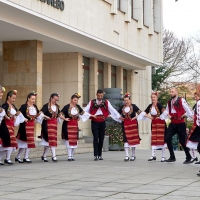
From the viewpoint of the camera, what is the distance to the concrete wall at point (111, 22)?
19734 mm

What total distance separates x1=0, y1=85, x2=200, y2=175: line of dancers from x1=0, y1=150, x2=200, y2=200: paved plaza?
1.36 metres

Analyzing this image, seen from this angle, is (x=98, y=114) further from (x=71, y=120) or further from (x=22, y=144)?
(x=22, y=144)

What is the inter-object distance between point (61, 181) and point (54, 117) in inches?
227

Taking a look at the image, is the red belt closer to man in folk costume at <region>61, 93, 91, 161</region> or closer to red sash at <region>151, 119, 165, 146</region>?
man in folk costume at <region>61, 93, 91, 161</region>

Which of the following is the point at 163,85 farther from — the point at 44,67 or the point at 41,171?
the point at 41,171

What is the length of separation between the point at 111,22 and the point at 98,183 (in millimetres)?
15666

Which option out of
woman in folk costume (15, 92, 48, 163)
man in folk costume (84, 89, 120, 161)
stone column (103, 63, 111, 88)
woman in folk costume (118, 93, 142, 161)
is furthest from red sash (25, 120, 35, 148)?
stone column (103, 63, 111, 88)

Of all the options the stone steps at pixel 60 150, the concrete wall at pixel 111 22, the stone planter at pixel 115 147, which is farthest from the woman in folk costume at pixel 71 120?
the stone planter at pixel 115 147

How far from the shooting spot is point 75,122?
16.4 m

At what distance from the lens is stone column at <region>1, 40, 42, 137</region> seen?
20.6 m

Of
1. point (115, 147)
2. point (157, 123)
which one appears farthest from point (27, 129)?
point (115, 147)

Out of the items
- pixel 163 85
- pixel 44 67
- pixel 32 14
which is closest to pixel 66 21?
pixel 32 14

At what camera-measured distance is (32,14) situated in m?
17.4

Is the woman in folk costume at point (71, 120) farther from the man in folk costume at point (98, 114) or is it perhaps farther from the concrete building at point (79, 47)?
the concrete building at point (79, 47)
